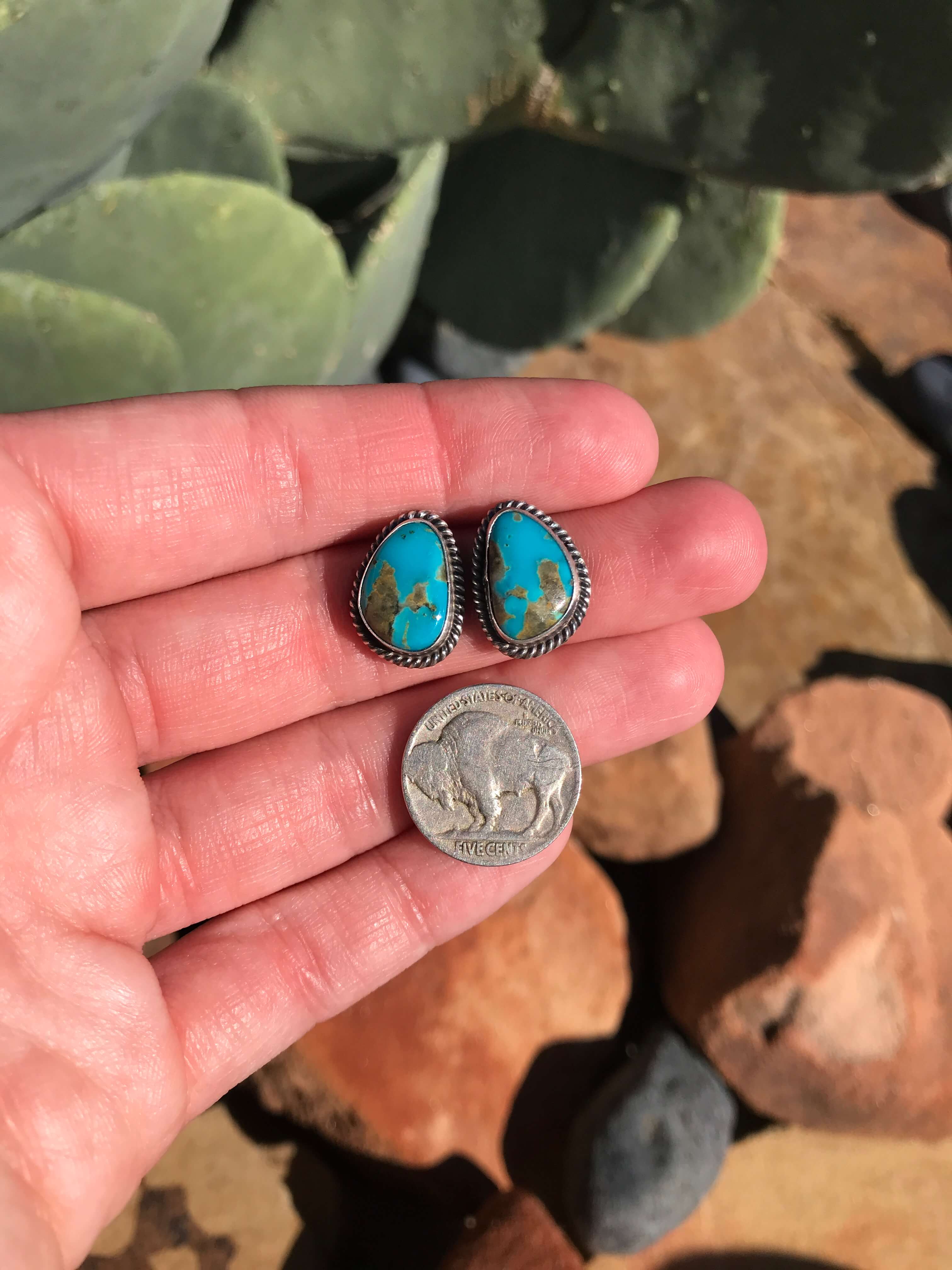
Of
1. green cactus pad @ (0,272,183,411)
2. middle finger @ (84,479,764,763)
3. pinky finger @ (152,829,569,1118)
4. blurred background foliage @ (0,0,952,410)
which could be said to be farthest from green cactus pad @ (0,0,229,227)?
pinky finger @ (152,829,569,1118)

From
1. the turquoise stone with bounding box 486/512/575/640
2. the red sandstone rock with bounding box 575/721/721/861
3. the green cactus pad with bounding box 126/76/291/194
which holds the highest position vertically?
the green cactus pad with bounding box 126/76/291/194

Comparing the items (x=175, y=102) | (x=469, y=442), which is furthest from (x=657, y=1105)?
(x=175, y=102)

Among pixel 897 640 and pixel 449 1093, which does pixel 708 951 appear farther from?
pixel 897 640

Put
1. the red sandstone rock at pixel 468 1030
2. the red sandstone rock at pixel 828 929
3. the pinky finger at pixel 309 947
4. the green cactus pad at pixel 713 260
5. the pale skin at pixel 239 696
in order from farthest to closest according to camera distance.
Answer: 1. the green cactus pad at pixel 713 260
2. the red sandstone rock at pixel 828 929
3. the red sandstone rock at pixel 468 1030
4. the pinky finger at pixel 309 947
5. the pale skin at pixel 239 696

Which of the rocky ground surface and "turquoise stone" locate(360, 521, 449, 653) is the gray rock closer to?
the rocky ground surface

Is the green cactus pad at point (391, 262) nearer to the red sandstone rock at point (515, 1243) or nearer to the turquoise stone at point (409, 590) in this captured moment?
the turquoise stone at point (409, 590)

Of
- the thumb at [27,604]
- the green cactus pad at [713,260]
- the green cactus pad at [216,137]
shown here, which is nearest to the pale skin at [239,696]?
the thumb at [27,604]

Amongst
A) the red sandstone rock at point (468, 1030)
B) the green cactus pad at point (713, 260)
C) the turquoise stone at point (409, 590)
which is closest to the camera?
the turquoise stone at point (409, 590)
